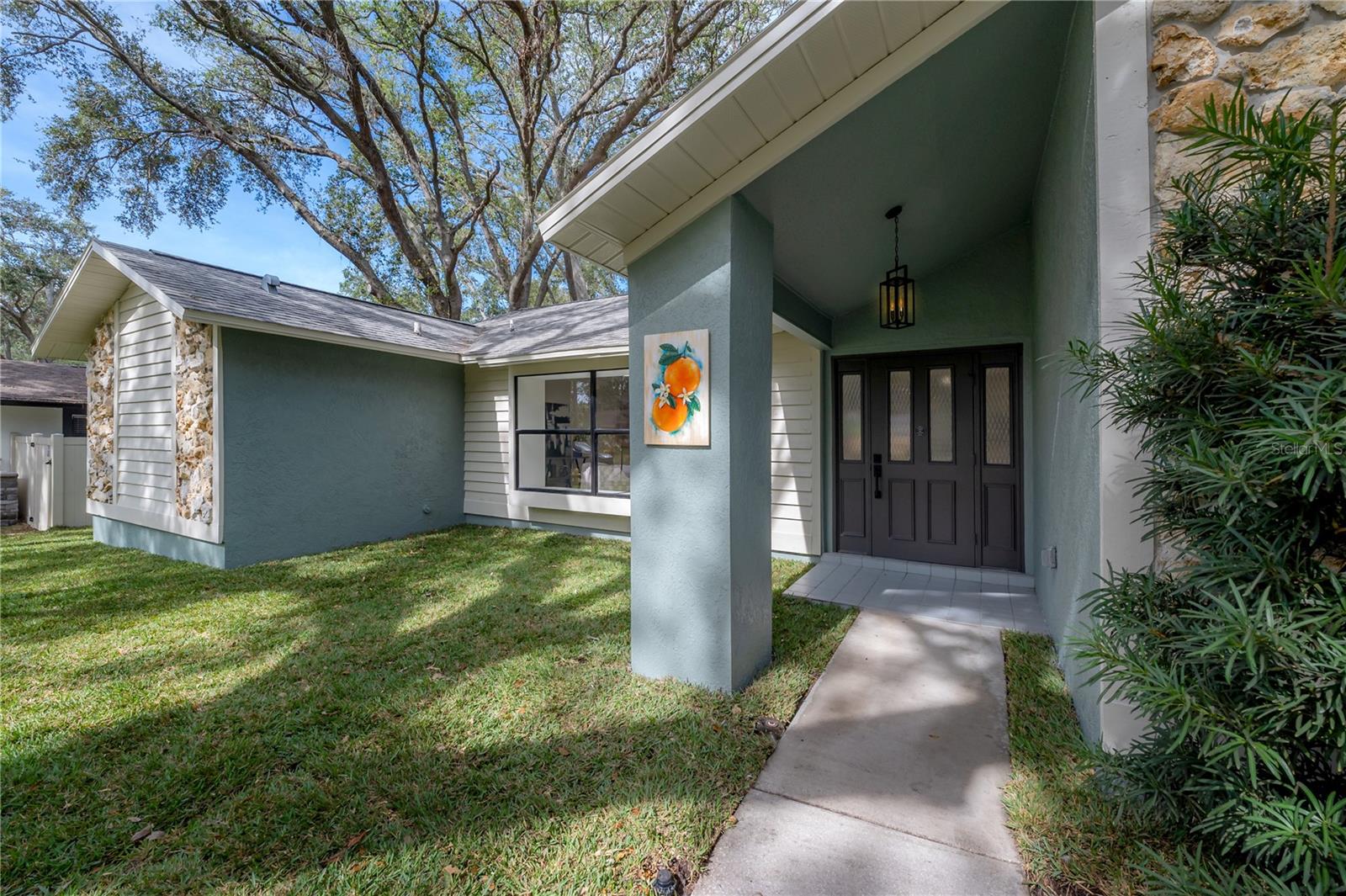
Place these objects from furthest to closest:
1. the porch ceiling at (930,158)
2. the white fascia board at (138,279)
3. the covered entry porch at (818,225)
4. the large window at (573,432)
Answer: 1. the large window at (573,432)
2. the white fascia board at (138,279)
3. the porch ceiling at (930,158)
4. the covered entry porch at (818,225)

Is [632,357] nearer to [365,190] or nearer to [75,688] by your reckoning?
[75,688]

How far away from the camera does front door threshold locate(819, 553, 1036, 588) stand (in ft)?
16.0

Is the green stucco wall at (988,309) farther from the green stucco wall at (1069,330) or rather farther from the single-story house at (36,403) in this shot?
the single-story house at (36,403)

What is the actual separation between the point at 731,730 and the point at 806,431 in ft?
12.3

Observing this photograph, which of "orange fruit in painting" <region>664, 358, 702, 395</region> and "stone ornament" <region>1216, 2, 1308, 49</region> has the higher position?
"stone ornament" <region>1216, 2, 1308, 49</region>

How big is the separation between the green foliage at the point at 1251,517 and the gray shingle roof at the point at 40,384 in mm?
16604

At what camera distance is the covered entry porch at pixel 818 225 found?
2283 millimetres

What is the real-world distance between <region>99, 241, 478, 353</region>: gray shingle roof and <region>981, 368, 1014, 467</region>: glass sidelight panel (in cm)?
673

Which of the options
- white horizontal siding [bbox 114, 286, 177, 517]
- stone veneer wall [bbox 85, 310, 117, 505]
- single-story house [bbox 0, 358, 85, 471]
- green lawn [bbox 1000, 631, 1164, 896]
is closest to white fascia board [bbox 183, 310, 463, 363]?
white horizontal siding [bbox 114, 286, 177, 517]

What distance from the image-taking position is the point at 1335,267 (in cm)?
103

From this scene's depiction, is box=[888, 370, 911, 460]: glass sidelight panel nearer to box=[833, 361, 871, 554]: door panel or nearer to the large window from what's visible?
box=[833, 361, 871, 554]: door panel

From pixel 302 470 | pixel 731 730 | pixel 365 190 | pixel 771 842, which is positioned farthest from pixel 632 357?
pixel 365 190

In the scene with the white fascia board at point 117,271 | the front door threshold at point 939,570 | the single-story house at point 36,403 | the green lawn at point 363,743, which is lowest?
the green lawn at point 363,743

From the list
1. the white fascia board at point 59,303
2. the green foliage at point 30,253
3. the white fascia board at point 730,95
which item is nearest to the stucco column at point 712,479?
the white fascia board at point 730,95
